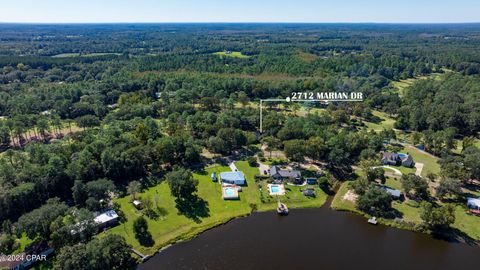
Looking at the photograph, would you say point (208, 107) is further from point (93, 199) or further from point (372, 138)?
point (93, 199)

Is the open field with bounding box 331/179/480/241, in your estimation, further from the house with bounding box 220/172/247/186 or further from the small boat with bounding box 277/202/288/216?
the house with bounding box 220/172/247/186

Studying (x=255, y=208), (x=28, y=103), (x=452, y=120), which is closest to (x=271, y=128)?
(x=255, y=208)

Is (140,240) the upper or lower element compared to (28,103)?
lower

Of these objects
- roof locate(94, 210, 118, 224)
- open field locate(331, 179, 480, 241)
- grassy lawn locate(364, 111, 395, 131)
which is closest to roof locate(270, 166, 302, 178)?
open field locate(331, 179, 480, 241)

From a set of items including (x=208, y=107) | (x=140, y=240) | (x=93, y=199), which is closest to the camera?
(x=140, y=240)

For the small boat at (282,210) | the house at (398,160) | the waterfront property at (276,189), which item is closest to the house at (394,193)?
the house at (398,160)

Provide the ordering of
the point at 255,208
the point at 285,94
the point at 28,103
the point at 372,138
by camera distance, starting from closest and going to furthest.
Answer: the point at 255,208
the point at 372,138
the point at 28,103
the point at 285,94

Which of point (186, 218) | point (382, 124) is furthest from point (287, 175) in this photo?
point (382, 124)
